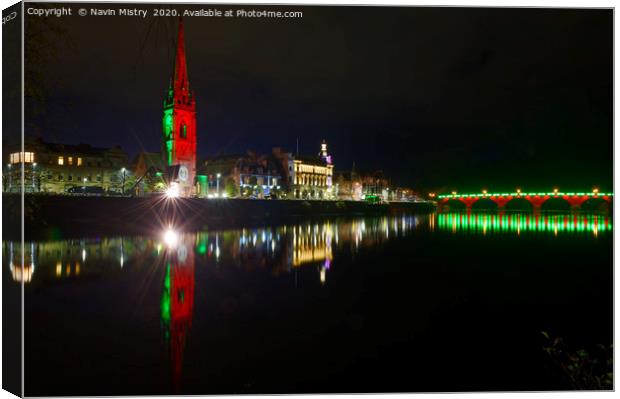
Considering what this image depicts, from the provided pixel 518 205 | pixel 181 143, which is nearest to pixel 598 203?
pixel 181 143

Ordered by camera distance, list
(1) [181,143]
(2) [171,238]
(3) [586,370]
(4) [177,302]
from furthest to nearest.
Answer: (1) [181,143]
(2) [171,238]
(4) [177,302]
(3) [586,370]

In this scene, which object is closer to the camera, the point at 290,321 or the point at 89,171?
the point at 290,321

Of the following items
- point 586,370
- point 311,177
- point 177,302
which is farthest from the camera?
point 311,177

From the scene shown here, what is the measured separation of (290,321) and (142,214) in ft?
62.5

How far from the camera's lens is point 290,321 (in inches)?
271

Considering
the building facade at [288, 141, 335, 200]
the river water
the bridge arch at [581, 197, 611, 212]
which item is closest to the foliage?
the river water

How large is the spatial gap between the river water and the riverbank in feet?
10.7

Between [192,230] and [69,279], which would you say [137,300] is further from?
[192,230]

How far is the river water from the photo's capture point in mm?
5016

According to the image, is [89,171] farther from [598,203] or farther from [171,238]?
[598,203]

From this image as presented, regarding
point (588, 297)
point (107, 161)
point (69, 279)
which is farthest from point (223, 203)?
point (588, 297)

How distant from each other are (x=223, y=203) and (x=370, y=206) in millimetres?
22683

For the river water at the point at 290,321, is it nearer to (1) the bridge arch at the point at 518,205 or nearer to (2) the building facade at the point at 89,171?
(2) the building facade at the point at 89,171

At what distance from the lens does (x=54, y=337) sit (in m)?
5.88
